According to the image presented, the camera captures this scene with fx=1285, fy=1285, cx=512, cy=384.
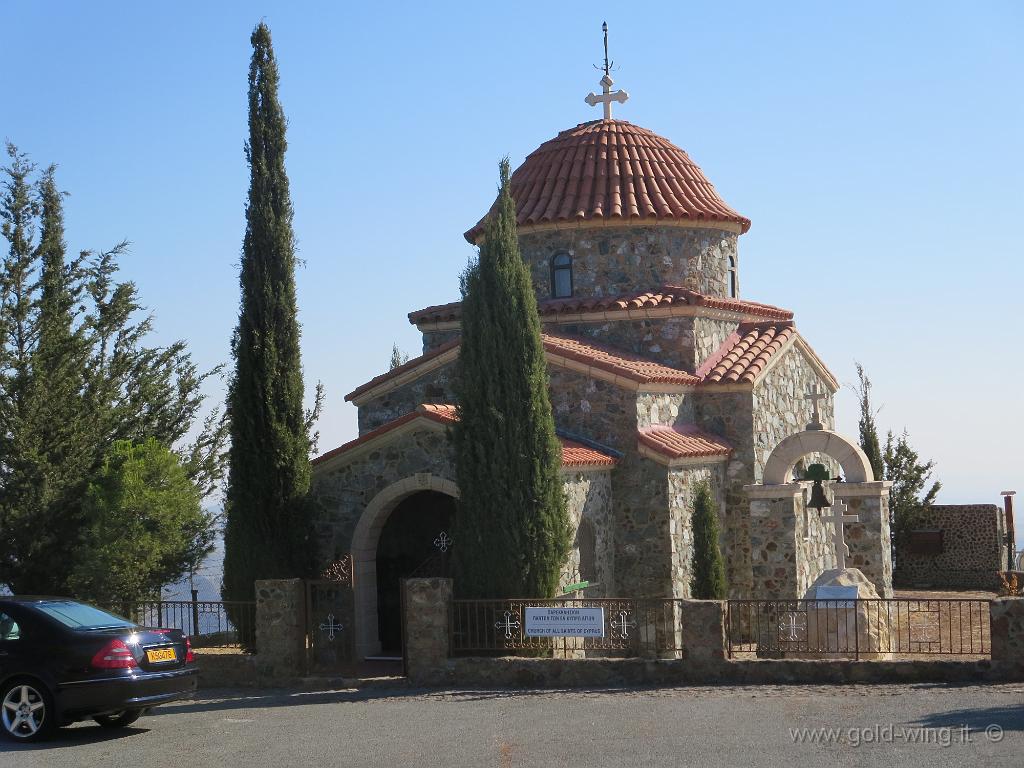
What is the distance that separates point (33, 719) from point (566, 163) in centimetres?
1562

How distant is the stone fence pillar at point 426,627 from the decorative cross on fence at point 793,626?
13.6ft

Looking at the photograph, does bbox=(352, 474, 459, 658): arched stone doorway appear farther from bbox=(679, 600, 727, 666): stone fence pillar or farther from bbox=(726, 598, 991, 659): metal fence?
bbox=(726, 598, 991, 659): metal fence

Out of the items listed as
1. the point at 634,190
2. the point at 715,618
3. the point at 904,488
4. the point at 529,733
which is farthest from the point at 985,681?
the point at 904,488

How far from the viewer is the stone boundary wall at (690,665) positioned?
1426 centimetres

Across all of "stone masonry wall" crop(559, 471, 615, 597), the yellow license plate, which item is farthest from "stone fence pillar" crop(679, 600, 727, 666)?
the yellow license plate

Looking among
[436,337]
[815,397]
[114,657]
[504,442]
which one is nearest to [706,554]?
[504,442]

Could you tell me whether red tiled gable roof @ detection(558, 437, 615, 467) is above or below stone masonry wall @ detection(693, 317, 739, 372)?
below

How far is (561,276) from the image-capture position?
78.1ft

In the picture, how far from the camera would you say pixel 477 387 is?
17.4 m

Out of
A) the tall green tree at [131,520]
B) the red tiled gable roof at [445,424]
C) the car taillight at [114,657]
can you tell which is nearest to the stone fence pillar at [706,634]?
the red tiled gable roof at [445,424]

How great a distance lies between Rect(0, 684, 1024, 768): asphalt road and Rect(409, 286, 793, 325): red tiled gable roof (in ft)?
30.1

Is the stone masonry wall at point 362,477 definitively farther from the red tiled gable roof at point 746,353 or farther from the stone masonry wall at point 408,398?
the red tiled gable roof at point 746,353

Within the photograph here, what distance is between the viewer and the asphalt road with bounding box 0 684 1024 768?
1129 cm

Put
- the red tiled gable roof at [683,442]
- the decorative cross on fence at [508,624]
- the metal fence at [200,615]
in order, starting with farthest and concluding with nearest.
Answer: the red tiled gable roof at [683,442], the metal fence at [200,615], the decorative cross on fence at [508,624]
